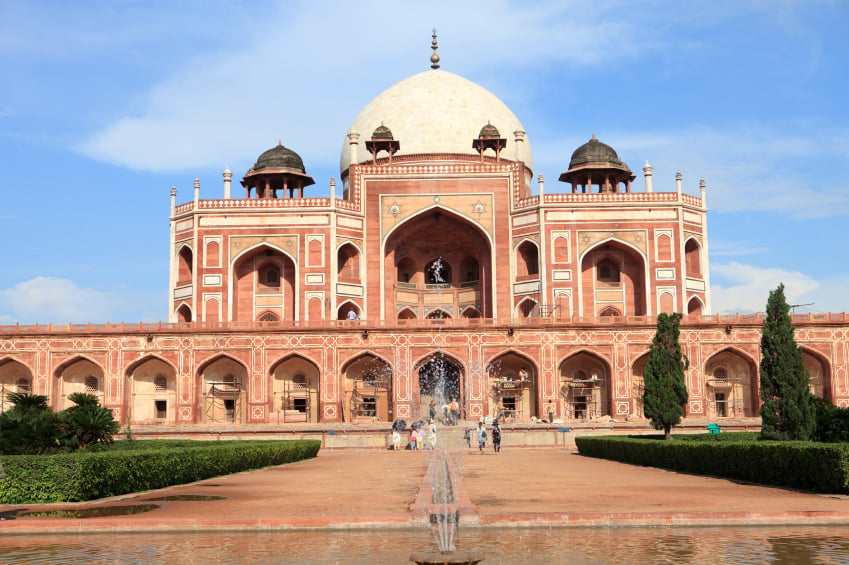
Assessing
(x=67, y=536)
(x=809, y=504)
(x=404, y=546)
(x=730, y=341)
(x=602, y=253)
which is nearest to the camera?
(x=404, y=546)

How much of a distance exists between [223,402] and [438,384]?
296 inches

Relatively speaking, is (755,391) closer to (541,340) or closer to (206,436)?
(541,340)

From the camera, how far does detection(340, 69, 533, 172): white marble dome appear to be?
4234 cm

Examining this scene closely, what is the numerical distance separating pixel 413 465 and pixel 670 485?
20.4ft

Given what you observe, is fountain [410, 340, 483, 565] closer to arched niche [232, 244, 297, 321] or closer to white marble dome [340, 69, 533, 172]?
arched niche [232, 244, 297, 321]

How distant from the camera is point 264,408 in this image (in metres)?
32.2

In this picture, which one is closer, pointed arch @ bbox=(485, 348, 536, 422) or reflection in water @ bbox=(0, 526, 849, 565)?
reflection in water @ bbox=(0, 526, 849, 565)

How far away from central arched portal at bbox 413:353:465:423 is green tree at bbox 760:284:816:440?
17.3m

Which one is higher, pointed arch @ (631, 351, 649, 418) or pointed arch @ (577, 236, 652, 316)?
pointed arch @ (577, 236, 652, 316)

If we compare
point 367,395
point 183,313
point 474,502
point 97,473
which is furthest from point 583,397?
point 97,473

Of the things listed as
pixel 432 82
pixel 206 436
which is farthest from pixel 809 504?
pixel 432 82

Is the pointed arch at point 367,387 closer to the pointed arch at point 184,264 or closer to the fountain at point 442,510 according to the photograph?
the pointed arch at point 184,264

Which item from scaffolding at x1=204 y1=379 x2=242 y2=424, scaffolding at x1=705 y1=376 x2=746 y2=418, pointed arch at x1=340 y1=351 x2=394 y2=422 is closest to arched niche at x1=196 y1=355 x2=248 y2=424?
scaffolding at x1=204 y1=379 x2=242 y2=424

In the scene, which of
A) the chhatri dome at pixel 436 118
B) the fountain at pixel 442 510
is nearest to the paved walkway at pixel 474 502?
the fountain at pixel 442 510
